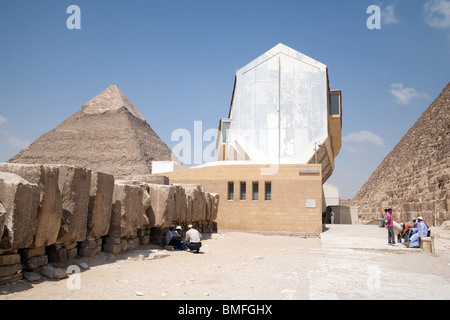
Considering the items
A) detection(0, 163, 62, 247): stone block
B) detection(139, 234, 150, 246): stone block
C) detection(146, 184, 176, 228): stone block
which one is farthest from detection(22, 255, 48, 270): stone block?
detection(146, 184, 176, 228): stone block

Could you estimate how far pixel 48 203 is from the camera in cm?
525

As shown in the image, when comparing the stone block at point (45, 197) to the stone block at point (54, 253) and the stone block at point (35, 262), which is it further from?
the stone block at point (54, 253)

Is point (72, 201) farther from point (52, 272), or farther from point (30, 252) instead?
point (52, 272)

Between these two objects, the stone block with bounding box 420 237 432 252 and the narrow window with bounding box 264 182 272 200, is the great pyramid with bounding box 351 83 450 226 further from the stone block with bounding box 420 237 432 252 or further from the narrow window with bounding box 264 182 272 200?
the stone block with bounding box 420 237 432 252

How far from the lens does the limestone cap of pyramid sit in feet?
390

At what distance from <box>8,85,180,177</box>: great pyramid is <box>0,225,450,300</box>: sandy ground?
304 ft

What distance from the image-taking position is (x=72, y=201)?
19.4 feet

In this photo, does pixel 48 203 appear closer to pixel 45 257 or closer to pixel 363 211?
pixel 45 257

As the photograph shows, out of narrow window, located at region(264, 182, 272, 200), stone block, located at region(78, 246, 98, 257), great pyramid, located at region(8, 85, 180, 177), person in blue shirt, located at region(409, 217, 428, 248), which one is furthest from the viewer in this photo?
great pyramid, located at region(8, 85, 180, 177)

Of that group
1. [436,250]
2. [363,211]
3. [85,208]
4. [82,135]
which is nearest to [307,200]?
[436,250]

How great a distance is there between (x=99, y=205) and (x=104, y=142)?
352 ft

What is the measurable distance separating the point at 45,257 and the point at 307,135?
1792 cm

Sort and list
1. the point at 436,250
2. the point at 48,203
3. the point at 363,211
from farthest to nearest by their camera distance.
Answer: the point at 363,211 < the point at 436,250 < the point at 48,203

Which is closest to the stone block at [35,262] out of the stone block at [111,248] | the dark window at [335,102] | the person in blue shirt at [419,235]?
the stone block at [111,248]
